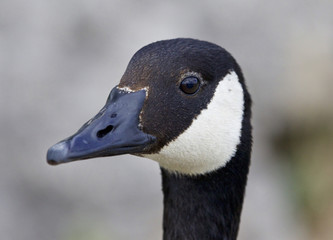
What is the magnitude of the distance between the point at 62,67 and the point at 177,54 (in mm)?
2529

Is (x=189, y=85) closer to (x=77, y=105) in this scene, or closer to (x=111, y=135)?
(x=111, y=135)

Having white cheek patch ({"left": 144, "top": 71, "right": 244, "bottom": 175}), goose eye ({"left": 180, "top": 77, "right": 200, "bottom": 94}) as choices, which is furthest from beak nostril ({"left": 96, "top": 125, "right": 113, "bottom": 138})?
goose eye ({"left": 180, "top": 77, "right": 200, "bottom": 94})

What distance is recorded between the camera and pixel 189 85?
2531 mm

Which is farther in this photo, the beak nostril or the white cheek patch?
the white cheek patch

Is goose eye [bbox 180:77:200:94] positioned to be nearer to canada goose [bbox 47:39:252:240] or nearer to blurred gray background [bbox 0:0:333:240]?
canada goose [bbox 47:39:252:240]

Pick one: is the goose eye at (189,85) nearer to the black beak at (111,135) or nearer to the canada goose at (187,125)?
the canada goose at (187,125)

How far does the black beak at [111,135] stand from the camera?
2.21 meters

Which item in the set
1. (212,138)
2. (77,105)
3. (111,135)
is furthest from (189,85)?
(77,105)

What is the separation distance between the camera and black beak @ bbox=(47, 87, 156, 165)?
2.21 m

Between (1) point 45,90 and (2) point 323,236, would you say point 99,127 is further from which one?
(2) point 323,236

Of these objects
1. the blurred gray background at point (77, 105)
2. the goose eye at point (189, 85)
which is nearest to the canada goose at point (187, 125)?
the goose eye at point (189, 85)

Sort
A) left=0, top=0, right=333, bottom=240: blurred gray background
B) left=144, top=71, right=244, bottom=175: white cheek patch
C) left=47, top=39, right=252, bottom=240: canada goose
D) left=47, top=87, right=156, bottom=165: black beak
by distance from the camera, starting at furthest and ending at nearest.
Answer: left=0, top=0, right=333, bottom=240: blurred gray background, left=144, top=71, right=244, bottom=175: white cheek patch, left=47, top=39, right=252, bottom=240: canada goose, left=47, top=87, right=156, bottom=165: black beak

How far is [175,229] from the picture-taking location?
279cm

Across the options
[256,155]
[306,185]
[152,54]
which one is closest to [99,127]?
[152,54]
